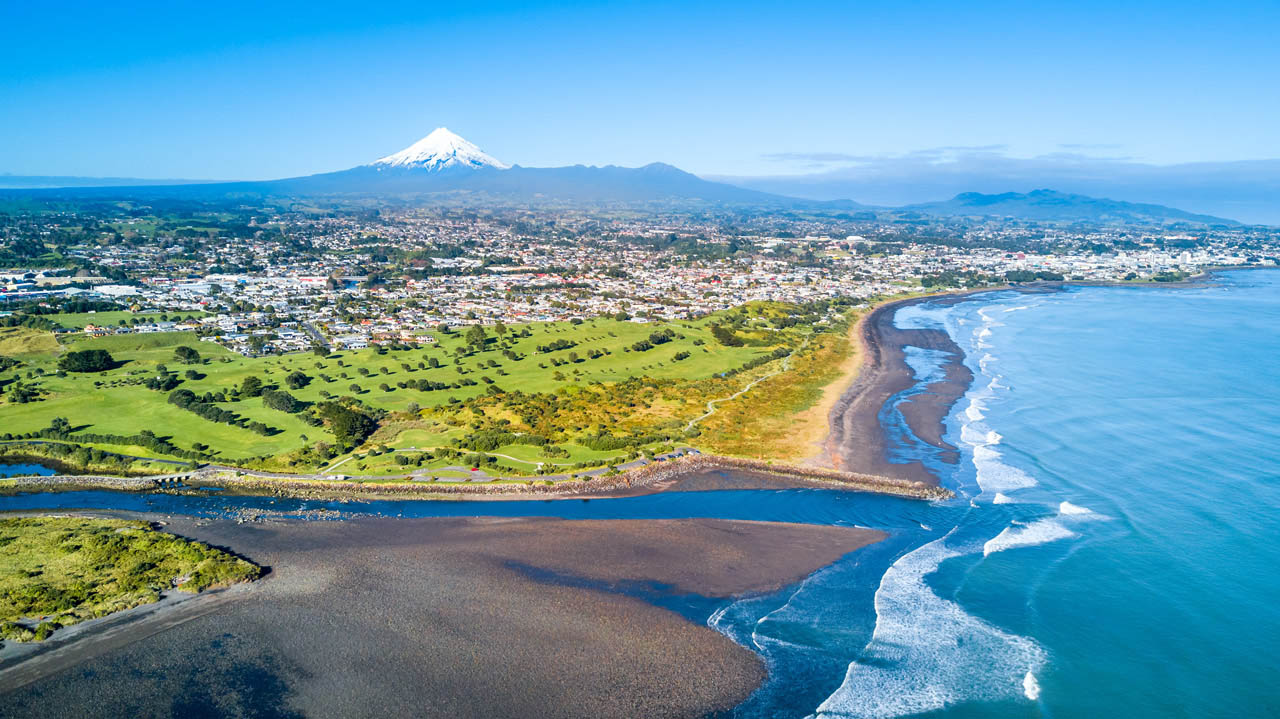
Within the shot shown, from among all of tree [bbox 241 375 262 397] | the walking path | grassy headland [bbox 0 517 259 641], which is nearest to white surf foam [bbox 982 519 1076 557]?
the walking path

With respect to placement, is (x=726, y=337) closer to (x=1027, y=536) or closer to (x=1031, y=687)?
(x=1027, y=536)

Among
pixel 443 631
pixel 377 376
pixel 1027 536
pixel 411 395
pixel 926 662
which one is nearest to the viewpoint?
pixel 926 662

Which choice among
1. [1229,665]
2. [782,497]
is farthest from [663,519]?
[1229,665]

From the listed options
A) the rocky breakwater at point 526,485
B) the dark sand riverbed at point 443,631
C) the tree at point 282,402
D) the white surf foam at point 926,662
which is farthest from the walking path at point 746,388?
the tree at point 282,402

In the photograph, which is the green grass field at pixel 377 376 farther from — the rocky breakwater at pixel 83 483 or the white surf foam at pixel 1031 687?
the white surf foam at pixel 1031 687

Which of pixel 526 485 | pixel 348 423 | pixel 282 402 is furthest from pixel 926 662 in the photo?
pixel 282 402
